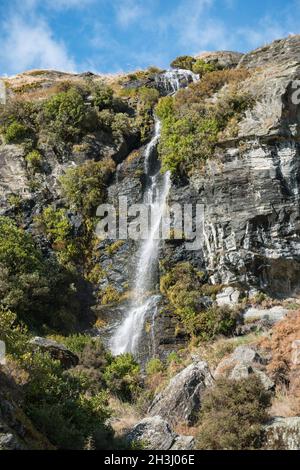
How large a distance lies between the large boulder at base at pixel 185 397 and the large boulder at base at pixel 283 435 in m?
2.21

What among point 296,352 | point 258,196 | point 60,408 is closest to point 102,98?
point 258,196

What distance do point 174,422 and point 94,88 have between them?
23.3m

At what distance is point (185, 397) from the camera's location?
1242cm

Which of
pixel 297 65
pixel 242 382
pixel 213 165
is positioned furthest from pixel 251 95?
pixel 242 382

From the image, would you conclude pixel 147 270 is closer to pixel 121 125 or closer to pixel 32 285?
pixel 32 285

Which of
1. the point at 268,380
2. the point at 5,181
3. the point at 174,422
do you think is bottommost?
the point at 174,422

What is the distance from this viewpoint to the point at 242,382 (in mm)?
11711

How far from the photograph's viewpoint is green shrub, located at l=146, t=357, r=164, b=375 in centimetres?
1780

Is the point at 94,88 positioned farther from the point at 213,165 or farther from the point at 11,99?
the point at 213,165

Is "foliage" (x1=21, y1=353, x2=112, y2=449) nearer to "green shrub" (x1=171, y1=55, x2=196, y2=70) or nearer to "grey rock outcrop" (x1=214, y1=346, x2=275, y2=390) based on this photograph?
"grey rock outcrop" (x1=214, y1=346, x2=275, y2=390)

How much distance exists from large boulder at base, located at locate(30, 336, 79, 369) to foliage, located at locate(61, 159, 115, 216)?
9577 mm

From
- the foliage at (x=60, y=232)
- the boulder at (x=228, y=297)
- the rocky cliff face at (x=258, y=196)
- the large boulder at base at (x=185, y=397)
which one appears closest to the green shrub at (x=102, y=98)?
the foliage at (x=60, y=232)

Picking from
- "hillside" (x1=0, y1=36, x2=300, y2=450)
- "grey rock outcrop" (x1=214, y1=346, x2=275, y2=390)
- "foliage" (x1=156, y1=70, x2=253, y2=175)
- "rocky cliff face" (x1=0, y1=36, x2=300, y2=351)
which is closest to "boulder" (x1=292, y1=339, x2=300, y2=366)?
"hillside" (x1=0, y1=36, x2=300, y2=450)

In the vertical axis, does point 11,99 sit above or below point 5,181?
above
